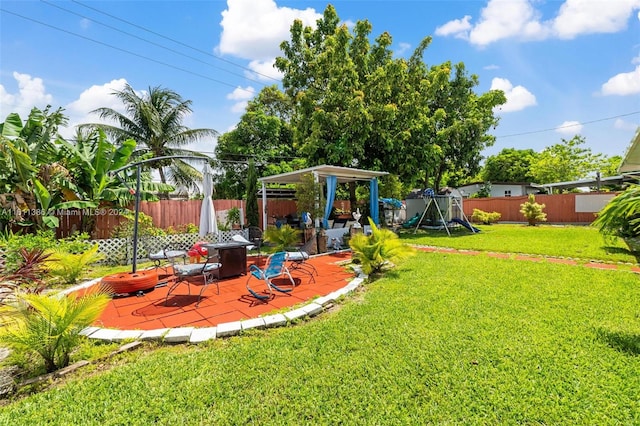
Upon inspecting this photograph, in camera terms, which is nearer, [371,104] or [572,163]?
[371,104]

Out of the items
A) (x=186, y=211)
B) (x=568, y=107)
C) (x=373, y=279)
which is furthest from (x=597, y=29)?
(x=186, y=211)

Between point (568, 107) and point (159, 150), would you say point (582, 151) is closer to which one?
point (568, 107)

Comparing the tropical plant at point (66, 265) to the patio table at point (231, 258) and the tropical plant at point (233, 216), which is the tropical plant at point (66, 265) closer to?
the patio table at point (231, 258)

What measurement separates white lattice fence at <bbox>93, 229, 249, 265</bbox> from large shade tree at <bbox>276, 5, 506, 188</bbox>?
24.6ft

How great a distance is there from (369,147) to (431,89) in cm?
471

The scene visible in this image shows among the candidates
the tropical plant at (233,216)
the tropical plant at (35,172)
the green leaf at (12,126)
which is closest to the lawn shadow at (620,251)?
the tropical plant at (233,216)

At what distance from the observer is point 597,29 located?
41.1 ft

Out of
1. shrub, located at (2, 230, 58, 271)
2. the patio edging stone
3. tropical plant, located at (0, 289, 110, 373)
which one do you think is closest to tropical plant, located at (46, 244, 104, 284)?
shrub, located at (2, 230, 58, 271)

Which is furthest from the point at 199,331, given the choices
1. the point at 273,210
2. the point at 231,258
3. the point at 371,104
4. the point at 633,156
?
A: the point at 371,104

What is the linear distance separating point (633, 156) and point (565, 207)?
17072 mm

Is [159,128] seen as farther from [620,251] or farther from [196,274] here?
[620,251]

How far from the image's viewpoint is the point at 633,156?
25.0 ft

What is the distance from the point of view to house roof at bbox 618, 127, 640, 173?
648cm

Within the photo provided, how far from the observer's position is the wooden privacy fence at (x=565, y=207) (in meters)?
20.7
